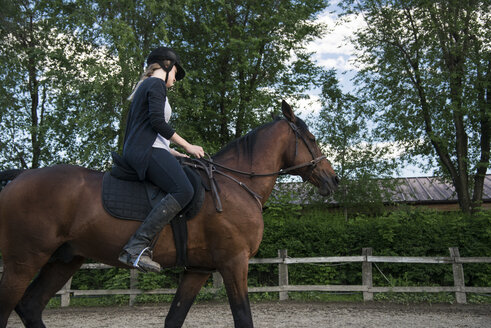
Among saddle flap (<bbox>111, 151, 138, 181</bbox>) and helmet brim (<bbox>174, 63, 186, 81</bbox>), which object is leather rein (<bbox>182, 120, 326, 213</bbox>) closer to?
saddle flap (<bbox>111, 151, 138, 181</bbox>)

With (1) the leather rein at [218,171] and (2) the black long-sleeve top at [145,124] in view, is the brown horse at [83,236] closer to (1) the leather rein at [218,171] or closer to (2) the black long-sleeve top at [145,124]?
(1) the leather rein at [218,171]

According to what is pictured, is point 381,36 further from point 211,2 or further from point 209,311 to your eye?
point 209,311

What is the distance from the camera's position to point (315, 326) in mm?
7125

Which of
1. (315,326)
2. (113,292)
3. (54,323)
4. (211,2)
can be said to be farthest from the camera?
(211,2)

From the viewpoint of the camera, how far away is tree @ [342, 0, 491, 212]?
1653 cm

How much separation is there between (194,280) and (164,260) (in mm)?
448

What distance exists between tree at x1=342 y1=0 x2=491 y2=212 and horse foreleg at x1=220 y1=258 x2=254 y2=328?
15.0m

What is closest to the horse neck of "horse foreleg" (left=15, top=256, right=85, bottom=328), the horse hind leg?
"horse foreleg" (left=15, top=256, right=85, bottom=328)

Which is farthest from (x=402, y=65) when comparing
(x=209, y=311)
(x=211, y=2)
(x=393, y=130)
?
(x=209, y=311)

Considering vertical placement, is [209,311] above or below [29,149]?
below

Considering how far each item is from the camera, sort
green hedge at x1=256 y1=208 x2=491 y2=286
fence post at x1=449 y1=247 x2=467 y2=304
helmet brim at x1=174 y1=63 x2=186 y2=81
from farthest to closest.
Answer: green hedge at x1=256 y1=208 x2=491 y2=286, fence post at x1=449 y1=247 x2=467 y2=304, helmet brim at x1=174 y1=63 x2=186 y2=81

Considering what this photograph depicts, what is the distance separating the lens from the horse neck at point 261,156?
4.13 meters

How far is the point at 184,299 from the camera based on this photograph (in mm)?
3850

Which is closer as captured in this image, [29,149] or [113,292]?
[113,292]
